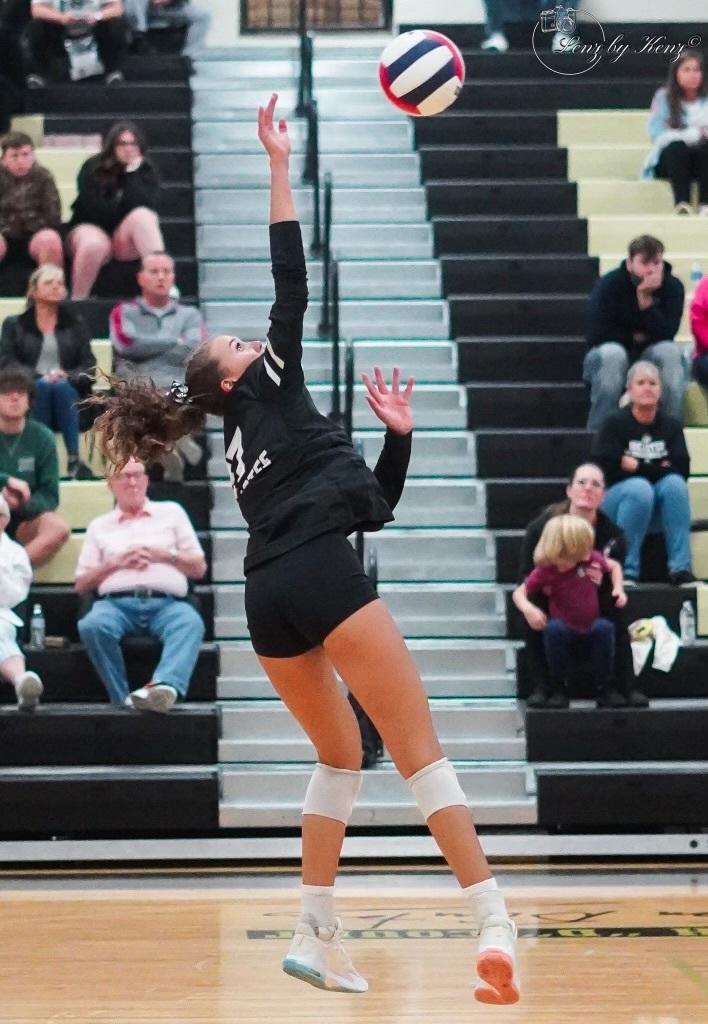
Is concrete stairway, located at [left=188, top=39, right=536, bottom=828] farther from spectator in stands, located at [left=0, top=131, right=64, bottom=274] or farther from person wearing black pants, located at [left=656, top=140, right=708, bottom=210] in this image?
person wearing black pants, located at [left=656, top=140, right=708, bottom=210]

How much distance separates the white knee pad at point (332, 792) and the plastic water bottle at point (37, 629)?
12.2ft

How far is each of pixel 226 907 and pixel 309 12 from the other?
8369 millimetres

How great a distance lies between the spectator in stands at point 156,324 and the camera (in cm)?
898

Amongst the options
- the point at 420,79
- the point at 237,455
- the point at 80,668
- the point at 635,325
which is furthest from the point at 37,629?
the point at 237,455

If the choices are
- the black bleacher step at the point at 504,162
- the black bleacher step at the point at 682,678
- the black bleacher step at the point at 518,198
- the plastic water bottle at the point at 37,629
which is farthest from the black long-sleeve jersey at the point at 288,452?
the black bleacher step at the point at 504,162

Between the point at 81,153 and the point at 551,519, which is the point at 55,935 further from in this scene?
the point at 81,153

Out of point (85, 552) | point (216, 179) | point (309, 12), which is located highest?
point (309, 12)

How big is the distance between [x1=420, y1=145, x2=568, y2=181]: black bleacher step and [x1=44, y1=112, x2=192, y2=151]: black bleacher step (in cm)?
167

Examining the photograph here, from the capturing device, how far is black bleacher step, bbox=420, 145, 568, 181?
1120 centimetres

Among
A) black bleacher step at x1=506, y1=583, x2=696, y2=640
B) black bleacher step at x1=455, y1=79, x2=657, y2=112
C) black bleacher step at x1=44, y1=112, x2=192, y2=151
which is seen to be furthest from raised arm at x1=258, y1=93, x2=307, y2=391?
black bleacher step at x1=455, y1=79, x2=657, y2=112

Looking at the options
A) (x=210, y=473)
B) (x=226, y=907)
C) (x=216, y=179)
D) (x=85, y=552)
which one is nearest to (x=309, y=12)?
(x=216, y=179)

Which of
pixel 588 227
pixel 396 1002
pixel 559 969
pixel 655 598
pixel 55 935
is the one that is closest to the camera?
pixel 396 1002

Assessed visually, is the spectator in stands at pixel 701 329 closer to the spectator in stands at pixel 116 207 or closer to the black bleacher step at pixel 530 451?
the black bleacher step at pixel 530 451

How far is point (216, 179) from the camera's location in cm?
1131
